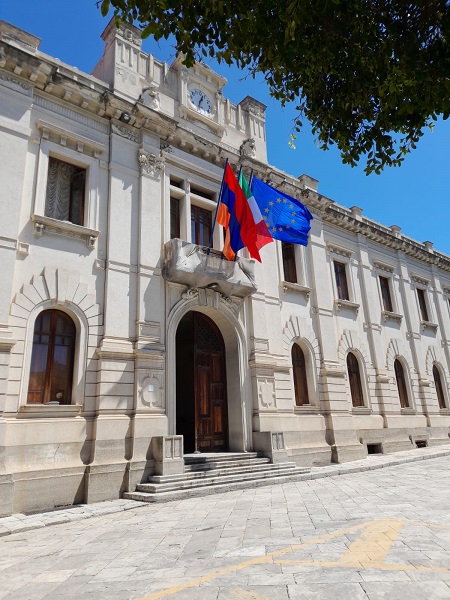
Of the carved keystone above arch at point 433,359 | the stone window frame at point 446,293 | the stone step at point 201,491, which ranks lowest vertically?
the stone step at point 201,491

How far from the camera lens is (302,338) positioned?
15.8 meters

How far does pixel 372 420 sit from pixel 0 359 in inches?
553

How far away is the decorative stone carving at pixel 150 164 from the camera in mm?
12766

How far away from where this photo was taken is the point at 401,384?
20125 millimetres

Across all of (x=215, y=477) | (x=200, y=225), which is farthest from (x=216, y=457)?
(x=200, y=225)

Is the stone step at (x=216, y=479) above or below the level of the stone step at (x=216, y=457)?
below

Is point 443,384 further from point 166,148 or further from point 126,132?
point 126,132

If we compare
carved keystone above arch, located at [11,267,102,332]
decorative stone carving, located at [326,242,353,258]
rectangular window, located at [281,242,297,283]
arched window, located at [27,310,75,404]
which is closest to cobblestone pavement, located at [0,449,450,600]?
arched window, located at [27,310,75,404]

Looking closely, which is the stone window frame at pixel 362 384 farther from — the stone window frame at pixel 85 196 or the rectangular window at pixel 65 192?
the rectangular window at pixel 65 192

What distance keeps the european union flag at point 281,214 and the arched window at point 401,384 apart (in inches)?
385

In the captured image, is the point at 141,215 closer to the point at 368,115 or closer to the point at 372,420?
the point at 368,115

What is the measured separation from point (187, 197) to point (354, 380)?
10160 millimetres

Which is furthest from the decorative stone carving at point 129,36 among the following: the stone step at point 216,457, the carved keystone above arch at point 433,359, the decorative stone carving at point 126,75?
the carved keystone above arch at point 433,359

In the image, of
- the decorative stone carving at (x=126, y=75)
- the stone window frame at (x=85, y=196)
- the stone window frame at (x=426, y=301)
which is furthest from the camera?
the stone window frame at (x=426, y=301)
